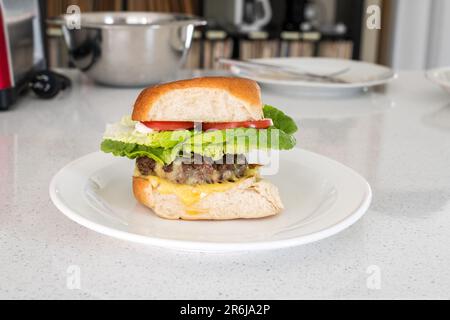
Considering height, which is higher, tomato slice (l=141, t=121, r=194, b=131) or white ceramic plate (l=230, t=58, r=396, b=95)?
tomato slice (l=141, t=121, r=194, b=131)

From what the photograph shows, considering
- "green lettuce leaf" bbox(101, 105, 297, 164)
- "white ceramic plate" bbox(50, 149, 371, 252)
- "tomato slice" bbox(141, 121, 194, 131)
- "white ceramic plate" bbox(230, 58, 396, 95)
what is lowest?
"white ceramic plate" bbox(50, 149, 371, 252)

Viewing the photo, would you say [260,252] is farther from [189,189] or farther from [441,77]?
[441,77]

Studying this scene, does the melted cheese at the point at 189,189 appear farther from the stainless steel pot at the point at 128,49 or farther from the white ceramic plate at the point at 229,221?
the stainless steel pot at the point at 128,49

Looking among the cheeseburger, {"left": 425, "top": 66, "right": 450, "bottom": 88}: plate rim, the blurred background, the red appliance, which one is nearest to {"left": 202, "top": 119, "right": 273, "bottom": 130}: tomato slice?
the cheeseburger

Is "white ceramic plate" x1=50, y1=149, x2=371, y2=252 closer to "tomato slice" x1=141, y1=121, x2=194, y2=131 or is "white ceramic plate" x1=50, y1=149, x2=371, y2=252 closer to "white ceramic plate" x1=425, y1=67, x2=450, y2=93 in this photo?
"tomato slice" x1=141, y1=121, x2=194, y2=131

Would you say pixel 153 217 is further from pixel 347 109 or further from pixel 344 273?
pixel 347 109

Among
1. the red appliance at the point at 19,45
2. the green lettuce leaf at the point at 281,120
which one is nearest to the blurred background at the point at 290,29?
the red appliance at the point at 19,45
